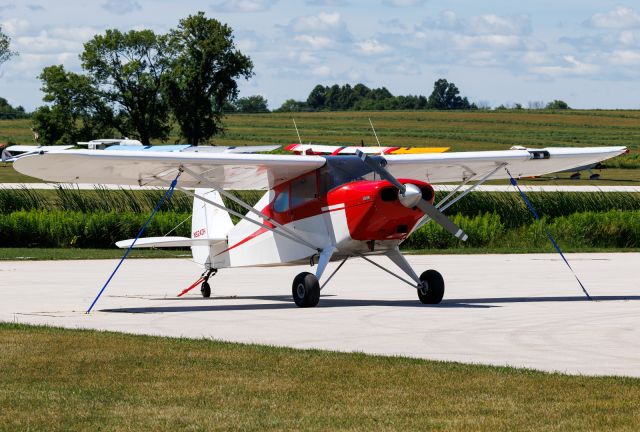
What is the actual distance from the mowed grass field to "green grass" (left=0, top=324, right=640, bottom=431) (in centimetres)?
7412

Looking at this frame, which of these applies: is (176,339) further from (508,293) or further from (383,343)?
(508,293)

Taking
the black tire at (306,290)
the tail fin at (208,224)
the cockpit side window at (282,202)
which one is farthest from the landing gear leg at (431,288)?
the tail fin at (208,224)

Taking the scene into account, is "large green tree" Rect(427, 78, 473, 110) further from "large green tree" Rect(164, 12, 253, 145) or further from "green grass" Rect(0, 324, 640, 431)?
"green grass" Rect(0, 324, 640, 431)

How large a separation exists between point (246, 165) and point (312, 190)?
1.19 metres

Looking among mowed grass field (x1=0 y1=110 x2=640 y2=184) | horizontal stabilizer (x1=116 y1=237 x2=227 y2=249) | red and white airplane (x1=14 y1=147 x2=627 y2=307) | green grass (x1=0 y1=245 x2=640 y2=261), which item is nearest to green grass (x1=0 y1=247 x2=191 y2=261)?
green grass (x1=0 y1=245 x2=640 y2=261)

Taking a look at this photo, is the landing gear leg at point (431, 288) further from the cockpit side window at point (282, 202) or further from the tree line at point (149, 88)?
the tree line at point (149, 88)

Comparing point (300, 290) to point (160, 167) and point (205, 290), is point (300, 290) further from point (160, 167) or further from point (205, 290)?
point (205, 290)

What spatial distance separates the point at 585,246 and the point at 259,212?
729 inches

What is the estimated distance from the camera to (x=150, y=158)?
1694 cm

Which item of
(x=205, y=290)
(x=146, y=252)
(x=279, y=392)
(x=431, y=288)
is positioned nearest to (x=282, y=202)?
(x=205, y=290)

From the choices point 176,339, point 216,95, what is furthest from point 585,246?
point 216,95

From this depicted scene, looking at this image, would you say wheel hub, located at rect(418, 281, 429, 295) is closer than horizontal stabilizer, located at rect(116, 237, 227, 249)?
Yes

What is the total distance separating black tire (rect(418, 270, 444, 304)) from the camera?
18.2 meters

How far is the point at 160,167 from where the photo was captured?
1783 cm
